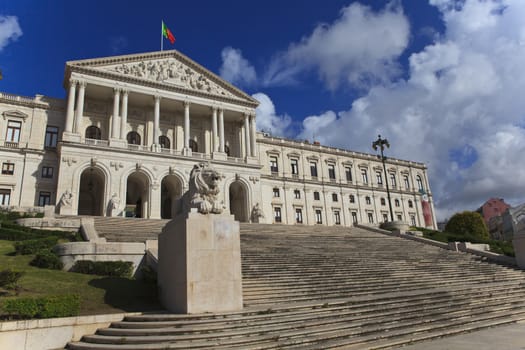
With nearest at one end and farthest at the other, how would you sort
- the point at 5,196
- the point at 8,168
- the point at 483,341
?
the point at 483,341, the point at 5,196, the point at 8,168

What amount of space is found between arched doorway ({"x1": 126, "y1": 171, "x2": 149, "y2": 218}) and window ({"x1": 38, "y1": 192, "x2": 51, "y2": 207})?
7.78 metres

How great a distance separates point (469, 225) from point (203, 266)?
167ft

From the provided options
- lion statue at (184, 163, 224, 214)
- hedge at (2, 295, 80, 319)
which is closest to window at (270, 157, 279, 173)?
lion statue at (184, 163, 224, 214)

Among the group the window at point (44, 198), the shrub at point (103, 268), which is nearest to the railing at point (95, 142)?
the window at point (44, 198)

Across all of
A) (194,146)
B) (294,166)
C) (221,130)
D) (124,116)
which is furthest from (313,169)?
(124,116)

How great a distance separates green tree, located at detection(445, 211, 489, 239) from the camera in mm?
49812

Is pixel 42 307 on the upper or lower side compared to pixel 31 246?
lower

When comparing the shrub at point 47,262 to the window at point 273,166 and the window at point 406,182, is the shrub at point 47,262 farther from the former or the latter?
the window at point 406,182

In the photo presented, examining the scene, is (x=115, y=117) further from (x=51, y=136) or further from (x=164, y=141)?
(x=164, y=141)

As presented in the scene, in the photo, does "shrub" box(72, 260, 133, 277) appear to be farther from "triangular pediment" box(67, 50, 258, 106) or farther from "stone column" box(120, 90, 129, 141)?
"triangular pediment" box(67, 50, 258, 106)

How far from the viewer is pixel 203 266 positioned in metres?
10.2

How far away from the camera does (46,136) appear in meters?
40.1

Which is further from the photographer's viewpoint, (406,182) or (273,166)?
(406,182)

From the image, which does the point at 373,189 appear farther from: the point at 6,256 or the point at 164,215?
the point at 6,256
